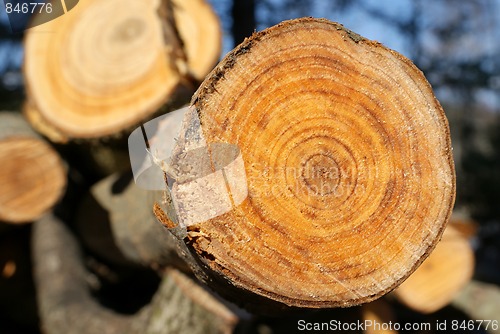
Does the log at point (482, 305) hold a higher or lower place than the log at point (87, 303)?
lower

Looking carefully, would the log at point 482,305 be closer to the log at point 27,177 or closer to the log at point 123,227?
the log at point 123,227

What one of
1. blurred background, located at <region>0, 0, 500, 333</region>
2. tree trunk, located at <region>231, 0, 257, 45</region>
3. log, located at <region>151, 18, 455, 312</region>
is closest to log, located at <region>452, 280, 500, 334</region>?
blurred background, located at <region>0, 0, 500, 333</region>

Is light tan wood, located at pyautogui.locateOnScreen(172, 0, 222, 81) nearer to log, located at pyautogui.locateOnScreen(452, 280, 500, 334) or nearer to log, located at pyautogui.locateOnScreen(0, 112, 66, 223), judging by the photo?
log, located at pyautogui.locateOnScreen(0, 112, 66, 223)

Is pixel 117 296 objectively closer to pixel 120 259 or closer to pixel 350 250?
pixel 120 259

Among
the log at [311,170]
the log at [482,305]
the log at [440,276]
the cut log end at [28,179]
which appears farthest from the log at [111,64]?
the log at [482,305]

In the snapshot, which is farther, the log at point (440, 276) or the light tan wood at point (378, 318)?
the log at point (440, 276)

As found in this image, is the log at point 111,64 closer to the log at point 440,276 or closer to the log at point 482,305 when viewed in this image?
the log at point 440,276

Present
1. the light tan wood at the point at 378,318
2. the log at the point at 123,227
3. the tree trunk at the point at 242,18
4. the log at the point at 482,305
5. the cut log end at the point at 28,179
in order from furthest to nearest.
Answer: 1. the tree trunk at the point at 242,18
2. the log at the point at 482,305
3. the light tan wood at the point at 378,318
4. the cut log end at the point at 28,179
5. the log at the point at 123,227

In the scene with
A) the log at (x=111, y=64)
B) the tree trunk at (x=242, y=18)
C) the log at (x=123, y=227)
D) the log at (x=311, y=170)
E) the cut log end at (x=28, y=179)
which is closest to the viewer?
the log at (x=311, y=170)

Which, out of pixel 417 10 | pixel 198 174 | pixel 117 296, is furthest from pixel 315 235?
pixel 417 10
